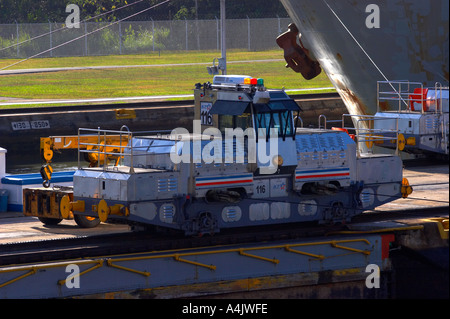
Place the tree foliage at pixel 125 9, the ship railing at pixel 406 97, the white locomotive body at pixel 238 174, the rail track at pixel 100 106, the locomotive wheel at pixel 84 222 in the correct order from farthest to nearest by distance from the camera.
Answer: the tree foliage at pixel 125 9 < the rail track at pixel 100 106 < the ship railing at pixel 406 97 < the locomotive wheel at pixel 84 222 < the white locomotive body at pixel 238 174

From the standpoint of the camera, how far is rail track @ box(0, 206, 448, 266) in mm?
17203

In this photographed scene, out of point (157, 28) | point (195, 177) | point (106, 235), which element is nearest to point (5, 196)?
point (106, 235)

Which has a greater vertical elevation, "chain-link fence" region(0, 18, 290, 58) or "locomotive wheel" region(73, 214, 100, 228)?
"chain-link fence" region(0, 18, 290, 58)

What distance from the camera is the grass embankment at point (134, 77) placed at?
5400 cm

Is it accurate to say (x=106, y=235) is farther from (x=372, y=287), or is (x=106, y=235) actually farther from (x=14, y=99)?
(x=14, y=99)

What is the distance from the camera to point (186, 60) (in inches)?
2680

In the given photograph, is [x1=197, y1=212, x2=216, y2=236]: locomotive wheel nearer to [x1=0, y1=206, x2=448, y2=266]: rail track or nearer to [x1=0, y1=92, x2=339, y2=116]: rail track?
[x1=0, y1=206, x2=448, y2=266]: rail track

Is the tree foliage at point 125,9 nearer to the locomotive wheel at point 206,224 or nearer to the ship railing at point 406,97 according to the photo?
the ship railing at point 406,97

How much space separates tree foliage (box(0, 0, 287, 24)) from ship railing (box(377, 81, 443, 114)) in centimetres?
4349

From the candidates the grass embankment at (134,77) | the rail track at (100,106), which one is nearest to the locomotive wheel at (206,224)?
the rail track at (100,106)

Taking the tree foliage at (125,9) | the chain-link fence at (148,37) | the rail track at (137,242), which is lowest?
the rail track at (137,242)

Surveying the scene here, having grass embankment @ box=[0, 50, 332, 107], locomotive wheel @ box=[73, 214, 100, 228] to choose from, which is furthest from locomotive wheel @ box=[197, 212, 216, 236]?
grass embankment @ box=[0, 50, 332, 107]

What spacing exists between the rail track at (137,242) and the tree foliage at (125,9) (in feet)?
178
